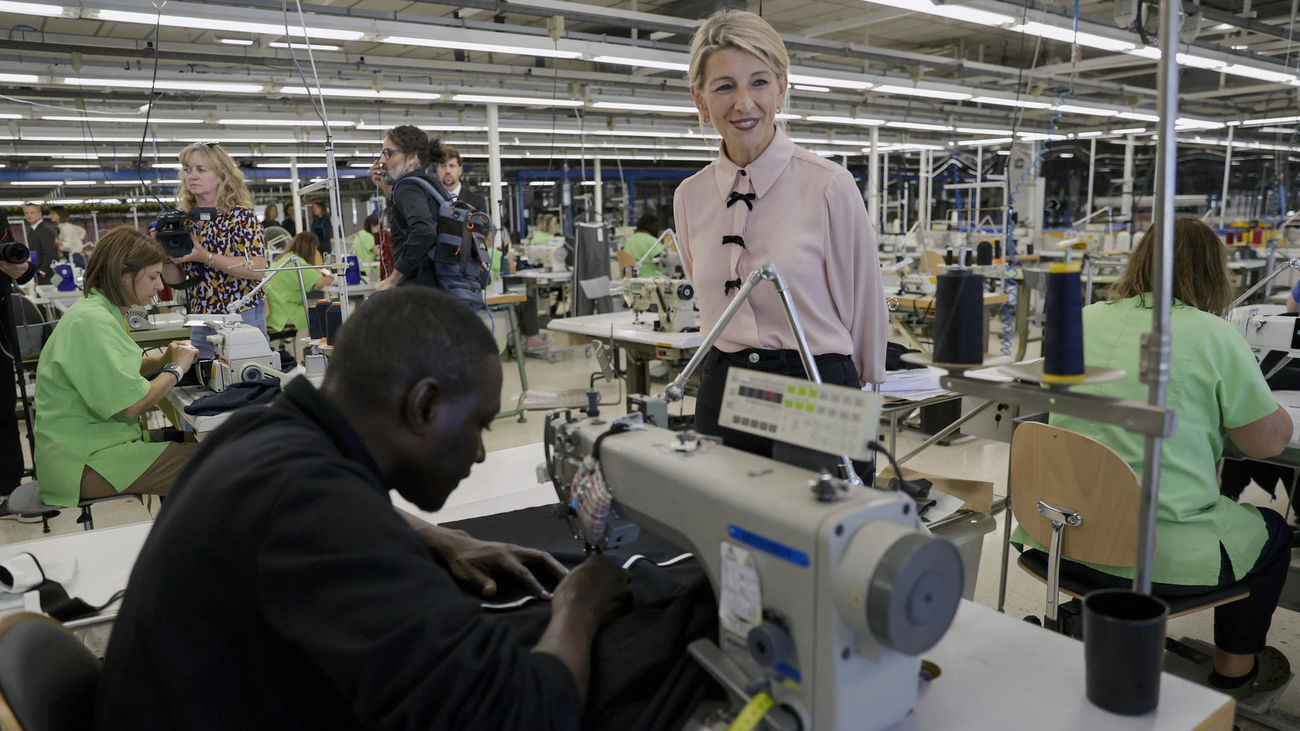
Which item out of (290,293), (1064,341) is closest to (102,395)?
(1064,341)

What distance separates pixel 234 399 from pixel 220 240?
4.71ft

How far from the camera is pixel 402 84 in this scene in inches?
312

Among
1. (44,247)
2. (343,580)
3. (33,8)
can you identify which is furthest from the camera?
(44,247)

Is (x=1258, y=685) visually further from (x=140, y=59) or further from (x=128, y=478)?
(x=140, y=59)

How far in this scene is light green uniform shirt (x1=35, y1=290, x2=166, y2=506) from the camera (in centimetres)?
243

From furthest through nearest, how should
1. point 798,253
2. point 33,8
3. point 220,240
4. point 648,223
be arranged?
1. point 648,223
2. point 33,8
3. point 220,240
4. point 798,253

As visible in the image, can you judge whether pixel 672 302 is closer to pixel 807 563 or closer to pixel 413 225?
pixel 413 225

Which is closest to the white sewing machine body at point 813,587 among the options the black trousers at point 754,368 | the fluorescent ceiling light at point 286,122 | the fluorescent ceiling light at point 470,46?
the black trousers at point 754,368

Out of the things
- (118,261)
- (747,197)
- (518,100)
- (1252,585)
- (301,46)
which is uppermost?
(301,46)

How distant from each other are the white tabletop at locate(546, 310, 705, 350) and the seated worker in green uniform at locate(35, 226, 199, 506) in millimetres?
1947

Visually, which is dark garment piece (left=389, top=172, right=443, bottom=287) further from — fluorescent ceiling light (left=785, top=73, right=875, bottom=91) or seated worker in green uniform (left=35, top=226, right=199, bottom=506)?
fluorescent ceiling light (left=785, top=73, right=875, bottom=91)

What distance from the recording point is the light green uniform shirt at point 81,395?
2432 millimetres

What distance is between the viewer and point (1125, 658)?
2.85 feet

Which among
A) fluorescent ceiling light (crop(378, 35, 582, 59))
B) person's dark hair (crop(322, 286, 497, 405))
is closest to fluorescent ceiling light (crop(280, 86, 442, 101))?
fluorescent ceiling light (crop(378, 35, 582, 59))
